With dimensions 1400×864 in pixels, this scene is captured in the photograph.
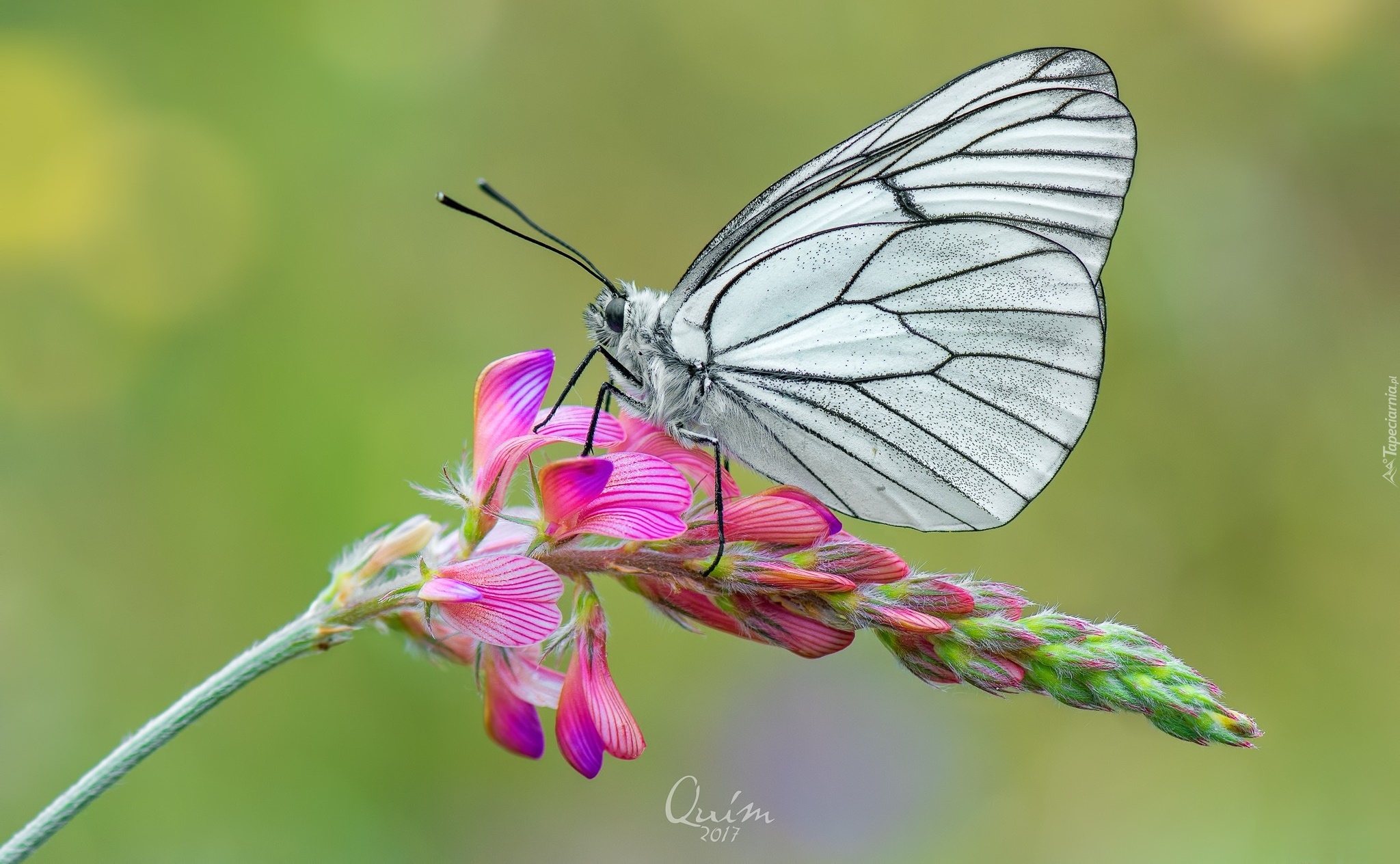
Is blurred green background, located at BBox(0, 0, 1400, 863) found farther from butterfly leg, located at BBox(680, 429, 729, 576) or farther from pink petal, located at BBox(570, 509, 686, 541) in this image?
pink petal, located at BBox(570, 509, 686, 541)

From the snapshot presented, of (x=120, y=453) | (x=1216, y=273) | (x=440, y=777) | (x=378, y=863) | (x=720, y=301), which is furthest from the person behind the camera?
(x=1216, y=273)

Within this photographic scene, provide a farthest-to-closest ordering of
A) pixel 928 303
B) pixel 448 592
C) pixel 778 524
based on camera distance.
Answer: pixel 928 303 < pixel 778 524 < pixel 448 592

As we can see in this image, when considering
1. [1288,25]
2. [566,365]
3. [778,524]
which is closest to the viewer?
[778,524]

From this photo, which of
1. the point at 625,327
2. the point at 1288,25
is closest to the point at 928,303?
the point at 625,327

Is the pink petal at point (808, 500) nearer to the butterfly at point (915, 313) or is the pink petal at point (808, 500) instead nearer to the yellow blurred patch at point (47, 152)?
the butterfly at point (915, 313)

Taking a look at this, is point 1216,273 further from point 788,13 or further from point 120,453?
point 120,453

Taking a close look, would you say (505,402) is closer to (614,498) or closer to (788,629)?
(614,498)

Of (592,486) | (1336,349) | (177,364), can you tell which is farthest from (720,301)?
(1336,349)
